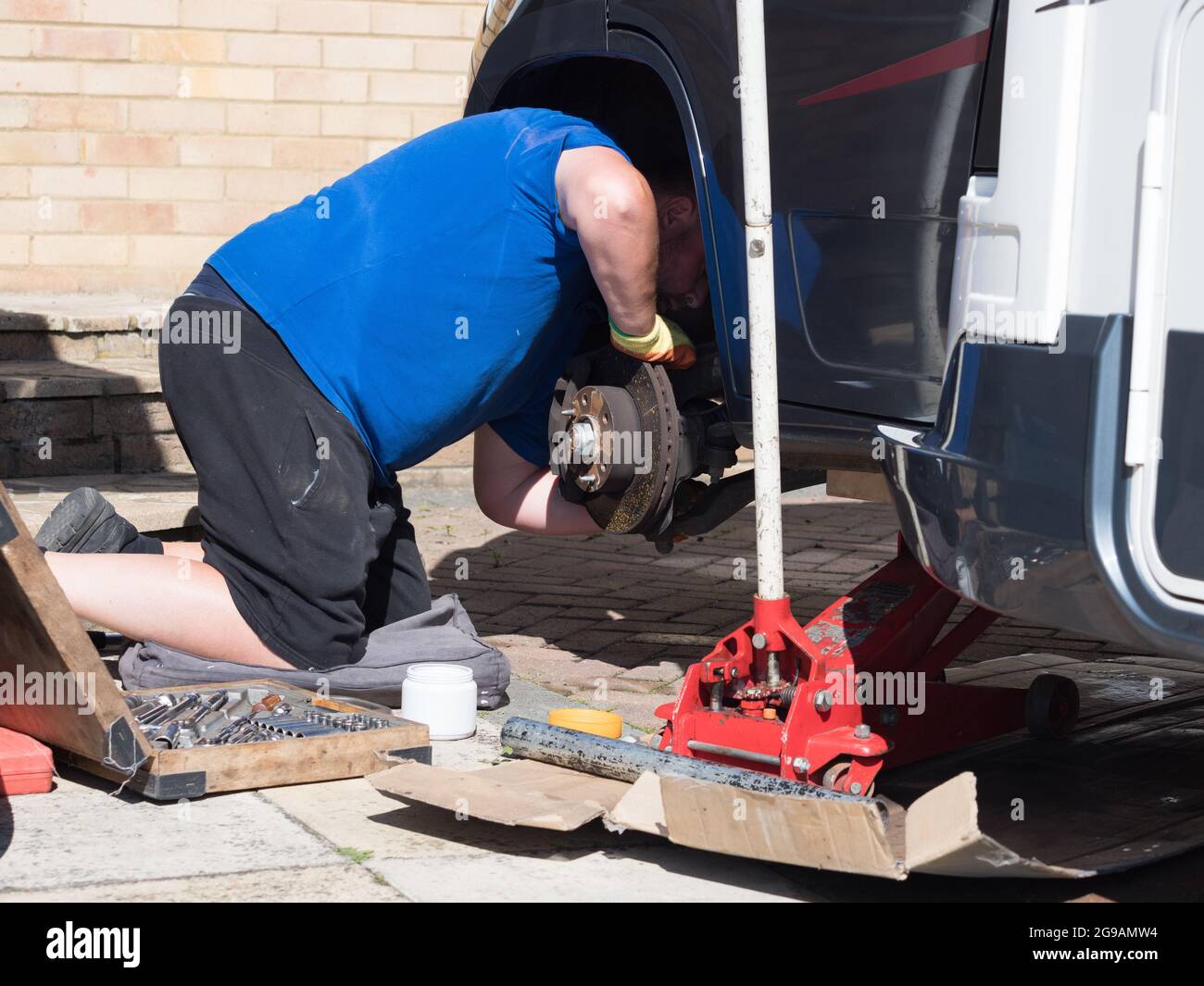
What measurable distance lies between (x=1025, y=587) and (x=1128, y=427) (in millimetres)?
301

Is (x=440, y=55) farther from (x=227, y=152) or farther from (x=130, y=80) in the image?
(x=130, y=80)

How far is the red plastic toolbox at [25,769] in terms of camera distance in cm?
286

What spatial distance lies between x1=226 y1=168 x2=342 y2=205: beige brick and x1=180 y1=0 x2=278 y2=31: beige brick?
2.15 ft

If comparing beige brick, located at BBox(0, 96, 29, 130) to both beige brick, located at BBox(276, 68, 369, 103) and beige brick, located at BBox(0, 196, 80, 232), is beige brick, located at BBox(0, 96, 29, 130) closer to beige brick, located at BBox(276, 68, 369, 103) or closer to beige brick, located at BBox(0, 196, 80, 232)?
beige brick, located at BBox(0, 196, 80, 232)

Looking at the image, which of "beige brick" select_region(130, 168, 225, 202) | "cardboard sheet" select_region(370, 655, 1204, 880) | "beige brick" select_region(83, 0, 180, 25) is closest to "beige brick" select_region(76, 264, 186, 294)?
"beige brick" select_region(130, 168, 225, 202)

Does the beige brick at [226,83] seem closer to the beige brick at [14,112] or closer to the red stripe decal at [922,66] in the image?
the beige brick at [14,112]

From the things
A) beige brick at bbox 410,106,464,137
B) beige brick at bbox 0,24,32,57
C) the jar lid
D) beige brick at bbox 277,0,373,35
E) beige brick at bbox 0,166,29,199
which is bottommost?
the jar lid

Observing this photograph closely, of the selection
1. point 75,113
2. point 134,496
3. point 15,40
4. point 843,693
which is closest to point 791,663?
point 843,693

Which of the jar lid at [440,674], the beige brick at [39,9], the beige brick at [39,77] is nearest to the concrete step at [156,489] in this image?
the jar lid at [440,674]

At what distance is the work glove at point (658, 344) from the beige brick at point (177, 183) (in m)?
4.39

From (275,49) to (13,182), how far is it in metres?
1.34

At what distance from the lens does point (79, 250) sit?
23.5ft

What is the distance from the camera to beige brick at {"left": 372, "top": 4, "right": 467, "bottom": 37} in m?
7.42
